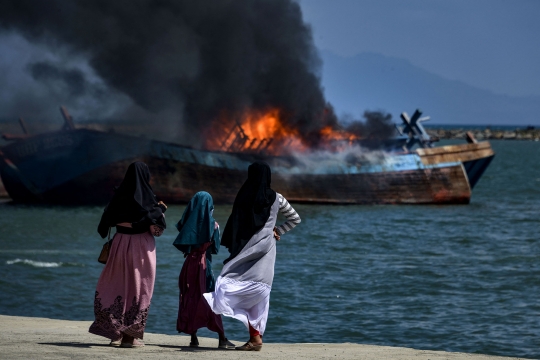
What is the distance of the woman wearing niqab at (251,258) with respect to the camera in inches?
256

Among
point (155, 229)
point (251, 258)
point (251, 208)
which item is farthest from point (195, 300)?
point (251, 208)

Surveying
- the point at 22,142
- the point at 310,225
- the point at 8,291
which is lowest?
the point at 8,291

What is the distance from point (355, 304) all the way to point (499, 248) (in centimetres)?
903

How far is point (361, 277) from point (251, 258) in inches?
349

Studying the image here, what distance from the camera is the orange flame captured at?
98.9ft

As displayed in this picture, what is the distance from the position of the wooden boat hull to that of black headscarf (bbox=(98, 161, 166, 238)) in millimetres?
20792

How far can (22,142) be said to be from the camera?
27.6 metres

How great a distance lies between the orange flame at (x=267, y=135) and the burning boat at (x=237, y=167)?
0.10 metres

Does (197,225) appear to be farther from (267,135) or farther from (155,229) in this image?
(267,135)

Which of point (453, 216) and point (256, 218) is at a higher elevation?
point (453, 216)

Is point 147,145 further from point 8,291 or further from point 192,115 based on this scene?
point 8,291

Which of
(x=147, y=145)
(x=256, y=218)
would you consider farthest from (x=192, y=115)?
(x=256, y=218)

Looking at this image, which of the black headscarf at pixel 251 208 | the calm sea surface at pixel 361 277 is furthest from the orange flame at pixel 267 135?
the black headscarf at pixel 251 208

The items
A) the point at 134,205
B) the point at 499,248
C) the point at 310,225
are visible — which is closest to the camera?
the point at 134,205
